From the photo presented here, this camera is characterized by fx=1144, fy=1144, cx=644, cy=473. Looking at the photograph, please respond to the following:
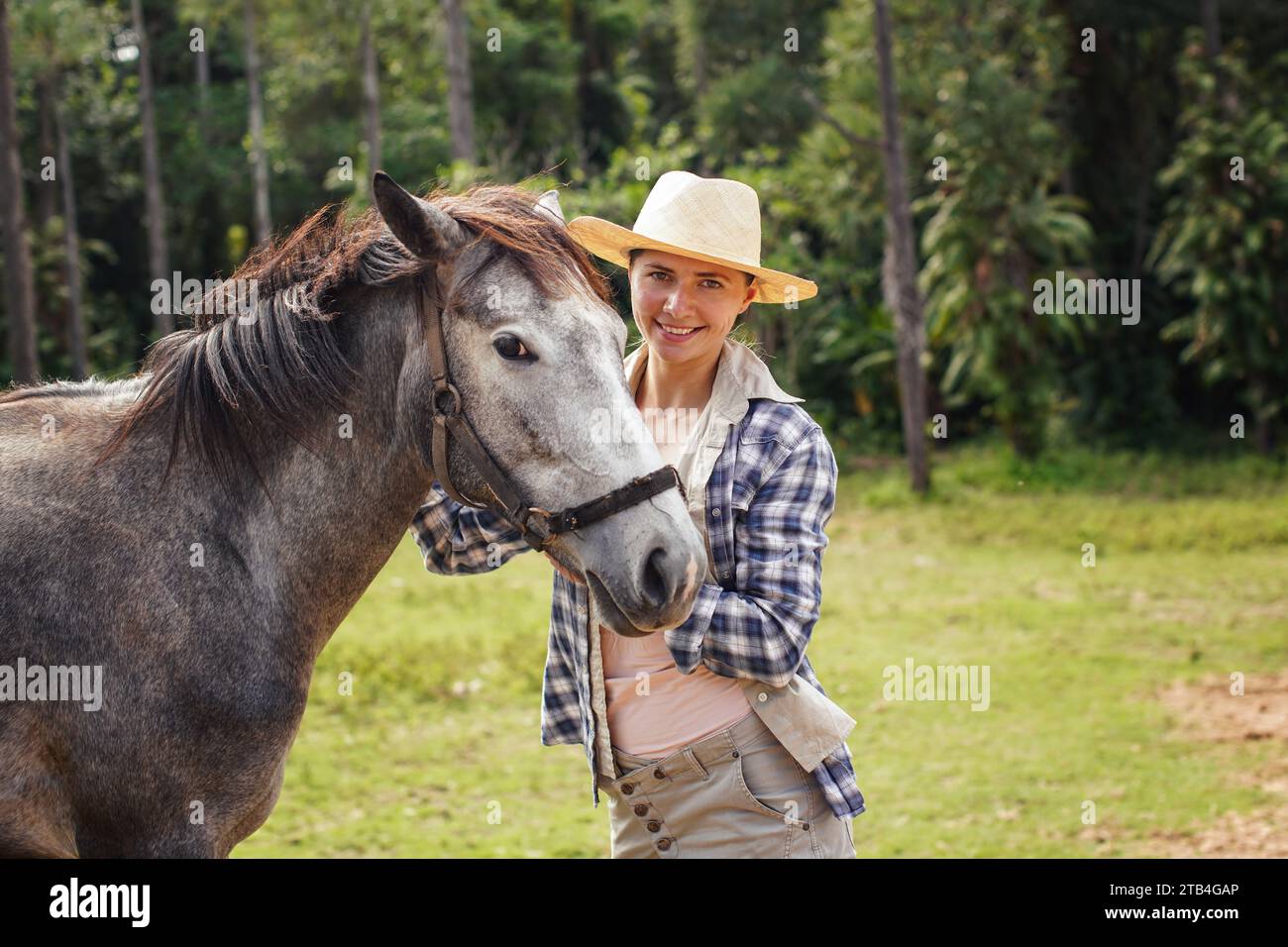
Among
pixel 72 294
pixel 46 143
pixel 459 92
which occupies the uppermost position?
pixel 46 143

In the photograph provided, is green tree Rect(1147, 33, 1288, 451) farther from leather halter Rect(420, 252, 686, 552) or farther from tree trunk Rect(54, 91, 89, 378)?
tree trunk Rect(54, 91, 89, 378)

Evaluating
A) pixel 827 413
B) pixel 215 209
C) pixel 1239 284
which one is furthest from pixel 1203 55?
pixel 215 209

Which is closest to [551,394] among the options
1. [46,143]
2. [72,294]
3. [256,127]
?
[72,294]

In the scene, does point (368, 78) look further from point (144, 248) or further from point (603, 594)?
point (603, 594)

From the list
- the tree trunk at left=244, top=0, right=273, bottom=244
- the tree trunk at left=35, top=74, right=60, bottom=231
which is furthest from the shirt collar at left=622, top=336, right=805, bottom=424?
the tree trunk at left=244, top=0, right=273, bottom=244

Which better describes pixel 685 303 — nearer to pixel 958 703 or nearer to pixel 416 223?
pixel 416 223

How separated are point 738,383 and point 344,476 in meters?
0.83

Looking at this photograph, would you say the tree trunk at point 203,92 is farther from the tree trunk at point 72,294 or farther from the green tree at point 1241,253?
the green tree at point 1241,253

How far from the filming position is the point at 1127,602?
9.58 meters

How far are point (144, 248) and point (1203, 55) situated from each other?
76.2 ft

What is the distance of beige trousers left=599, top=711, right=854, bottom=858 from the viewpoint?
2.28 m

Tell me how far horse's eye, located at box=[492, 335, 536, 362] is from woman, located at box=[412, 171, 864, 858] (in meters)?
0.39

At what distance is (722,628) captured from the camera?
7.10 ft
